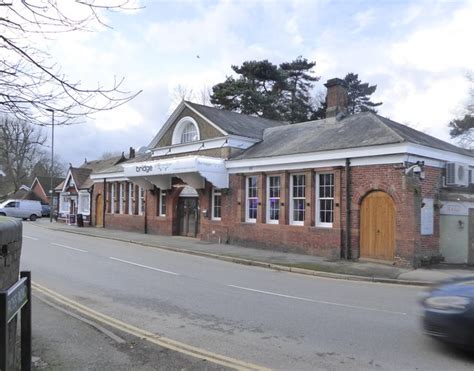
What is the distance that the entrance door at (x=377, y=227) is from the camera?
1612 centimetres

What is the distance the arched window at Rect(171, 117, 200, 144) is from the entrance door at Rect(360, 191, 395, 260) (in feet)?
40.9

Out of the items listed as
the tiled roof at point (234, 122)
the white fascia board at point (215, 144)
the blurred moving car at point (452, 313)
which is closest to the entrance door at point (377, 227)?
the white fascia board at point (215, 144)

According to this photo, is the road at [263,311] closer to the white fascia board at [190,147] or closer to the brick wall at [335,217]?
the brick wall at [335,217]

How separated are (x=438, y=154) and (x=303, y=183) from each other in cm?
532

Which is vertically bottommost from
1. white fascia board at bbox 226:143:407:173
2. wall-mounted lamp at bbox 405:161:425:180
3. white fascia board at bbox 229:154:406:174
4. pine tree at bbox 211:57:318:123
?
wall-mounted lamp at bbox 405:161:425:180

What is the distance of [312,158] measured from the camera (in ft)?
60.9

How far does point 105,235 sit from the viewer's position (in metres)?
28.0

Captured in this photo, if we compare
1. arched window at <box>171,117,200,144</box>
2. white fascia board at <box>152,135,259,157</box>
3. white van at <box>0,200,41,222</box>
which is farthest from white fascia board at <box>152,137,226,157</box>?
white van at <box>0,200,41,222</box>

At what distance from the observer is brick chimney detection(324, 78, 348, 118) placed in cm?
2234

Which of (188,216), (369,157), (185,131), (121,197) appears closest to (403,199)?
(369,157)

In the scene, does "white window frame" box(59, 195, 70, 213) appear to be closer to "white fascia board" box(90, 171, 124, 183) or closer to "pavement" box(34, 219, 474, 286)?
"white fascia board" box(90, 171, 124, 183)

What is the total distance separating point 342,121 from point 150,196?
13335 mm

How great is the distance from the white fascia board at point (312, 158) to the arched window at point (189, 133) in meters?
5.04

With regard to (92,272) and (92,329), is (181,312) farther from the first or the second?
(92,272)
